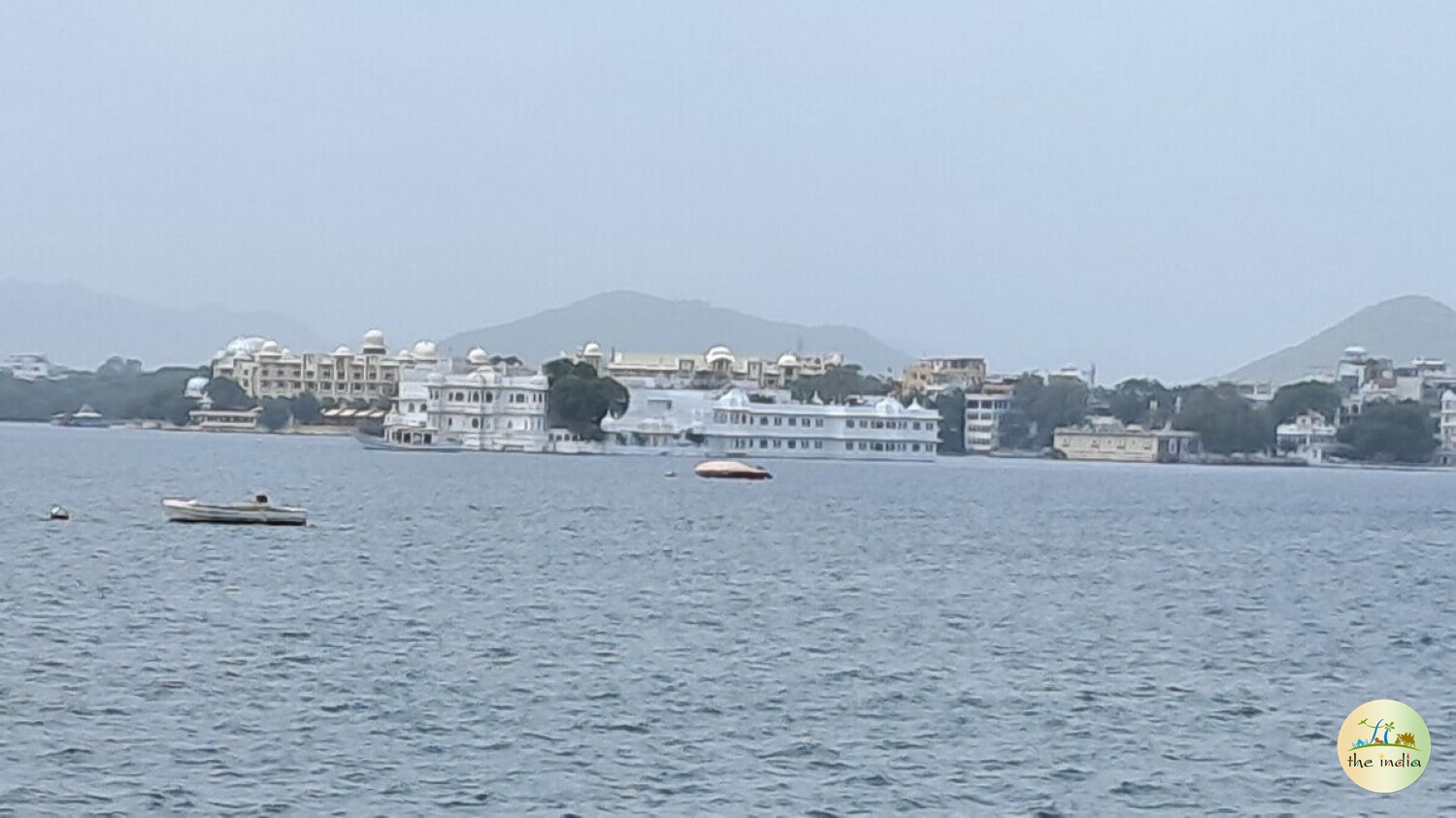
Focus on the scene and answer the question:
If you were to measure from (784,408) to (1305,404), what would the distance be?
45147 mm

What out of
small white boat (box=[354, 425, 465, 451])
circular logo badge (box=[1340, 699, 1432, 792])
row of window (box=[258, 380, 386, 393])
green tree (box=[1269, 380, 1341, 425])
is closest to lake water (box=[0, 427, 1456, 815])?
circular logo badge (box=[1340, 699, 1432, 792])

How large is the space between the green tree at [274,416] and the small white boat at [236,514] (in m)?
121

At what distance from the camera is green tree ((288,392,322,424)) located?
16850 cm

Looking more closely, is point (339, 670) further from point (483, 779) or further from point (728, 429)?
point (728, 429)

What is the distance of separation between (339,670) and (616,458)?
98.2 meters

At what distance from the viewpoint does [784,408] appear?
12975 cm

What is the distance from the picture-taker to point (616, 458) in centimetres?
12294

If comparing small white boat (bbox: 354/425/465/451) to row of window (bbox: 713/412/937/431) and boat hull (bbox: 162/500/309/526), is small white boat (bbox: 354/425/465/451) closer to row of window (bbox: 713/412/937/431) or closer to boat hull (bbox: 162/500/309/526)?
row of window (bbox: 713/412/937/431)

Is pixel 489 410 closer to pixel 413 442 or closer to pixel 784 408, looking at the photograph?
pixel 413 442

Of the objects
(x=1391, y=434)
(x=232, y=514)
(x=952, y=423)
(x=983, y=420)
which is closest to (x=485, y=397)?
(x=952, y=423)

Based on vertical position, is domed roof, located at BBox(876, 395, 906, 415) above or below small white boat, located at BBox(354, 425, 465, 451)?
above

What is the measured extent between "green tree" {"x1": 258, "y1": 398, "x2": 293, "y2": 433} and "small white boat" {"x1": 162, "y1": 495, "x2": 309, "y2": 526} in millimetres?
121196

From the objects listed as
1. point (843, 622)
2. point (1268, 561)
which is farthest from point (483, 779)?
point (1268, 561)

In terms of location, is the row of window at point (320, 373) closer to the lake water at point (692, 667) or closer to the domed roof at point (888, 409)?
the domed roof at point (888, 409)
